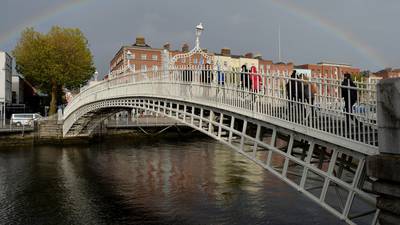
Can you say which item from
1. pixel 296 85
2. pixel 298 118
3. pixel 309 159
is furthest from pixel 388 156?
pixel 296 85

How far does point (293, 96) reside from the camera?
9.16 metres

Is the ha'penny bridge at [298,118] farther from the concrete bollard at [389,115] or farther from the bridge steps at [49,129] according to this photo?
the bridge steps at [49,129]

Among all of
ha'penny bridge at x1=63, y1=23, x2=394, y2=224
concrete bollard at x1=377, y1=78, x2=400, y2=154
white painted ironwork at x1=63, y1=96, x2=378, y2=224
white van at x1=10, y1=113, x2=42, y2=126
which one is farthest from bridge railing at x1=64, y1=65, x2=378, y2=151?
white van at x1=10, y1=113, x2=42, y2=126

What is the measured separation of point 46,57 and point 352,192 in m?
44.4

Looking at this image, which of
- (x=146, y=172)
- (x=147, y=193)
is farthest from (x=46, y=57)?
(x=147, y=193)

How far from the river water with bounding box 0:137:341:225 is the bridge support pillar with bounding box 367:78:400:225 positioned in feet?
18.4

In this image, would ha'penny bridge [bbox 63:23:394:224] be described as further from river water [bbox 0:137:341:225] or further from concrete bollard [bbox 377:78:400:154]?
river water [bbox 0:137:341:225]

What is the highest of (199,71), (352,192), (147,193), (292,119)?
(199,71)

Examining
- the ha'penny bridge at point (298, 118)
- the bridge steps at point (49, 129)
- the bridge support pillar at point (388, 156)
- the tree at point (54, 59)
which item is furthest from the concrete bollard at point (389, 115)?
the tree at point (54, 59)

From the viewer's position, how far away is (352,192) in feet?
24.0

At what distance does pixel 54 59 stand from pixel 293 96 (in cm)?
4225

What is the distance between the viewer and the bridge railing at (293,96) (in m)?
7.39

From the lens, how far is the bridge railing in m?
7.39

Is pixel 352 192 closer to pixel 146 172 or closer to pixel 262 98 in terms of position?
pixel 262 98
